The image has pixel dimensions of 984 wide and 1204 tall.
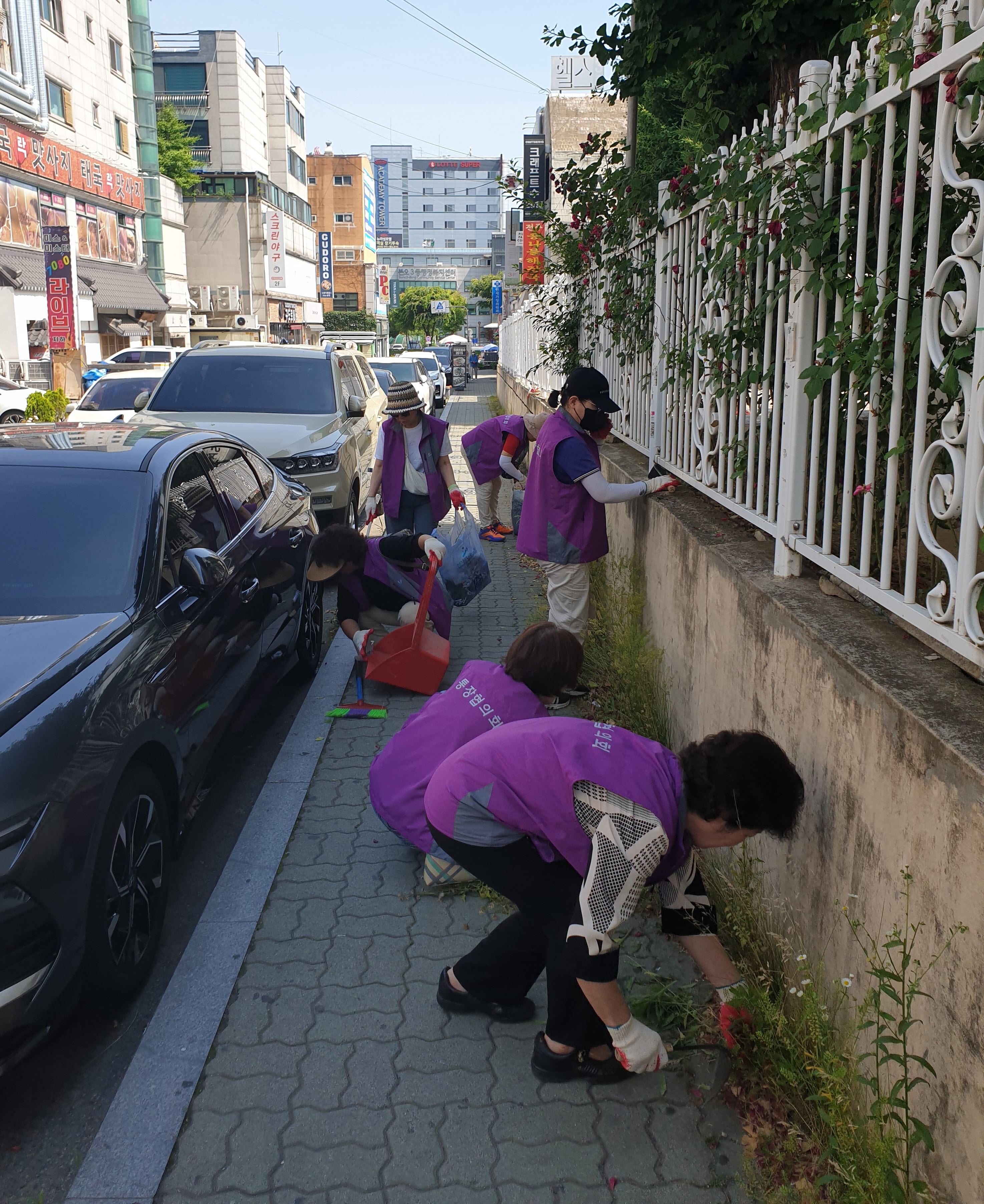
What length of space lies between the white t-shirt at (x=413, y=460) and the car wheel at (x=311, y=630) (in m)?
0.99

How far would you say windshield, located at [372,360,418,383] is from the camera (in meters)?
23.8

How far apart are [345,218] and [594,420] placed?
329ft

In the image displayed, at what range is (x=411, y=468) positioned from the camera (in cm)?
727

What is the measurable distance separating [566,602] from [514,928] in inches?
112

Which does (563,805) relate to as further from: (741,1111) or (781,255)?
(781,255)

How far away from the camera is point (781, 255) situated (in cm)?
323

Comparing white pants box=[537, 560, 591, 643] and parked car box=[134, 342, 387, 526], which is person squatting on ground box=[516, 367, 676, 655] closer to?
white pants box=[537, 560, 591, 643]

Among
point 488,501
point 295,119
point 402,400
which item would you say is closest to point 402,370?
point 488,501

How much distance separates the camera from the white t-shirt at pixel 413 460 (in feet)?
23.8

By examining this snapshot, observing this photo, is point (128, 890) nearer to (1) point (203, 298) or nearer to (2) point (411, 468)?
(2) point (411, 468)

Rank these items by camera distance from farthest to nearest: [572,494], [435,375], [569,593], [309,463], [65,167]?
[65,167], [435,375], [309,463], [569,593], [572,494]

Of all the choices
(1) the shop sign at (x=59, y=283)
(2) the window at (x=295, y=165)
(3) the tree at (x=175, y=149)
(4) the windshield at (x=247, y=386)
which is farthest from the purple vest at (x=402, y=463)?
(2) the window at (x=295, y=165)

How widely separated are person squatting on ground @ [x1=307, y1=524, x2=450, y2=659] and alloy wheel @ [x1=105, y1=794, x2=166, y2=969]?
2.68m

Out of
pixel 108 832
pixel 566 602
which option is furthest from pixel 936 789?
pixel 566 602
